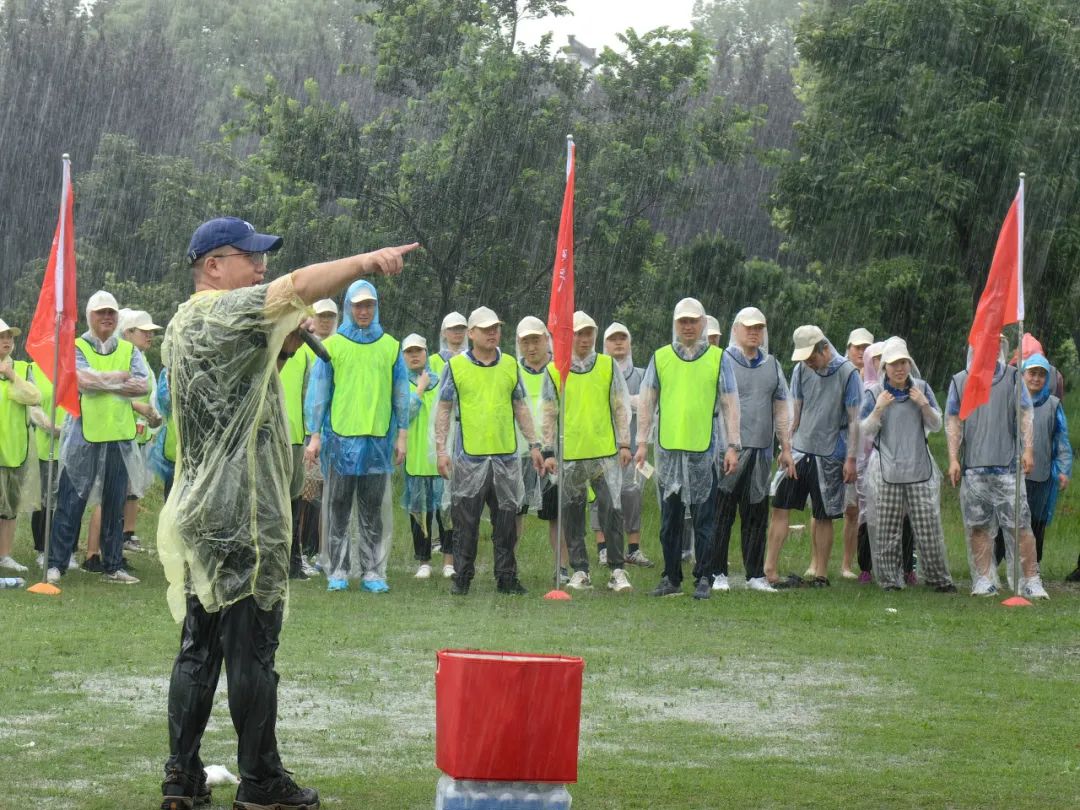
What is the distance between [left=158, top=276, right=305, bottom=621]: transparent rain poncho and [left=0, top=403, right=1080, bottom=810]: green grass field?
82 cm

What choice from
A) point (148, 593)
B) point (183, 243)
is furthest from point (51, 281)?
point (183, 243)

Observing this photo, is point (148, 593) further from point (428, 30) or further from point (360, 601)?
point (428, 30)

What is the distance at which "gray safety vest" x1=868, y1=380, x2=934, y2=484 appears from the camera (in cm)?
1371

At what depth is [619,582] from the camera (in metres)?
13.7

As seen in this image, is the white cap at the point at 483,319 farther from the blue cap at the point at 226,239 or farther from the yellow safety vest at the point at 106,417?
the blue cap at the point at 226,239

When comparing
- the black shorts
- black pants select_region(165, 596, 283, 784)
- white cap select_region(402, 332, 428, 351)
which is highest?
white cap select_region(402, 332, 428, 351)

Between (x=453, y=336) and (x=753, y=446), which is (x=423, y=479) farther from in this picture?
(x=753, y=446)

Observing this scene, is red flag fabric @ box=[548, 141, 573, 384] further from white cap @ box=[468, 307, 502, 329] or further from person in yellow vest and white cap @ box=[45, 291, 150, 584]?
person in yellow vest and white cap @ box=[45, 291, 150, 584]

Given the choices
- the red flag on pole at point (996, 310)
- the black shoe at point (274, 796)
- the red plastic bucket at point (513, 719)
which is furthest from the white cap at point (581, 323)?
the red plastic bucket at point (513, 719)

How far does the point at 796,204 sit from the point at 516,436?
14.2 m

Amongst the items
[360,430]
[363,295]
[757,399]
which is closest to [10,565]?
[360,430]

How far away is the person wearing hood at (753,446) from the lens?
13.6 m

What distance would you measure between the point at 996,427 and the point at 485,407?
12.8 feet

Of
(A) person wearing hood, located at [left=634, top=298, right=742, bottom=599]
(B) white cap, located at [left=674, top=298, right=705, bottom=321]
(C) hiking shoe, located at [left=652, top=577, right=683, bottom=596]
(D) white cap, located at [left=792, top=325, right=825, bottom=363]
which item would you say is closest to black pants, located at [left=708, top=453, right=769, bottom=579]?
(A) person wearing hood, located at [left=634, top=298, right=742, bottom=599]
